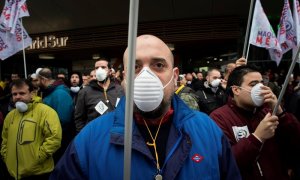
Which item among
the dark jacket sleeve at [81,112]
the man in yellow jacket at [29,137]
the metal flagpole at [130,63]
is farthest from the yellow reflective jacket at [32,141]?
the metal flagpole at [130,63]

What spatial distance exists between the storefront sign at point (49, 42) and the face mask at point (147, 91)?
1022 cm

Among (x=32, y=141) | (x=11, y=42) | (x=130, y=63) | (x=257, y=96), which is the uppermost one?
(x=11, y=42)

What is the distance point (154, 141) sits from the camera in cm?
140

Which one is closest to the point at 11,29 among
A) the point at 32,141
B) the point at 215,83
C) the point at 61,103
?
the point at 61,103

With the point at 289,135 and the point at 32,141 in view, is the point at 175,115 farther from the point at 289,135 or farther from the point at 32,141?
the point at 32,141

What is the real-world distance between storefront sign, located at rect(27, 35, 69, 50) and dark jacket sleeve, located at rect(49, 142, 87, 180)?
1015cm

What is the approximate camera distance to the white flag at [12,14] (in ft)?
14.9

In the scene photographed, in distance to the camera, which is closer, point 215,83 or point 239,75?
point 239,75

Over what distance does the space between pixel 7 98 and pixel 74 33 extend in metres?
6.57

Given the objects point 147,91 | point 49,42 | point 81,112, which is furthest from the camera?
point 49,42

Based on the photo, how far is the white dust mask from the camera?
2.32m

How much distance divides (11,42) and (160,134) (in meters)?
4.00

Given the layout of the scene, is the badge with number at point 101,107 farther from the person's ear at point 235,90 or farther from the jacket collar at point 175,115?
the jacket collar at point 175,115

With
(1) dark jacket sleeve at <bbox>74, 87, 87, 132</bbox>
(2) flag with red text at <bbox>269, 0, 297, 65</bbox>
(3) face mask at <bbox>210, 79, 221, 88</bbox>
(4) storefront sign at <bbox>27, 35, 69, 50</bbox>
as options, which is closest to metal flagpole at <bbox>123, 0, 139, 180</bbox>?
(1) dark jacket sleeve at <bbox>74, 87, 87, 132</bbox>
